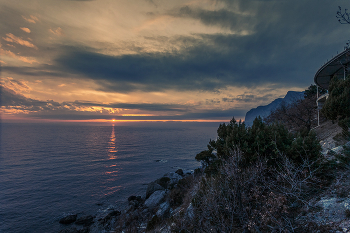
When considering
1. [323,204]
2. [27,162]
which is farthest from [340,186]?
[27,162]

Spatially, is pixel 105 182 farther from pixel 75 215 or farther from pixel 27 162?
pixel 27 162

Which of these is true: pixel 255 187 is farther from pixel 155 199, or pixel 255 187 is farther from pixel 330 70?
pixel 330 70

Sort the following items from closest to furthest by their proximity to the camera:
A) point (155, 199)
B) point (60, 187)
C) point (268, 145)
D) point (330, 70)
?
point (268, 145) < point (155, 199) < point (330, 70) < point (60, 187)

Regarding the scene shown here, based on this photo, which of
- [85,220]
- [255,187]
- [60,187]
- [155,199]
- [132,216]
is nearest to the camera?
[255,187]

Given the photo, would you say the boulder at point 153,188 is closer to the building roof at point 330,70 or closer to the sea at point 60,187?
the sea at point 60,187

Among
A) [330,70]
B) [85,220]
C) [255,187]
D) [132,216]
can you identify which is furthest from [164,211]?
[330,70]

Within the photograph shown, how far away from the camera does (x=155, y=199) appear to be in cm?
2688

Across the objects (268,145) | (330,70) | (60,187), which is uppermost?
(330,70)

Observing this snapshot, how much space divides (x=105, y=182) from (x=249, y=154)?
3500 centimetres

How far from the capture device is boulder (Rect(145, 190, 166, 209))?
25878mm

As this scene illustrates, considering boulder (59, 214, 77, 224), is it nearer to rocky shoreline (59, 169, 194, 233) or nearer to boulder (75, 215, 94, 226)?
rocky shoreline (59, 169, 194, 233)

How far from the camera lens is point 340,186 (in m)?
10.4

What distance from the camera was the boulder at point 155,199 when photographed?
25.9 m

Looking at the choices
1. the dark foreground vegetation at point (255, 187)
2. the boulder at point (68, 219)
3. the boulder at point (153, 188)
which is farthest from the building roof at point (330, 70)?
the boulder at point (68, 219)
